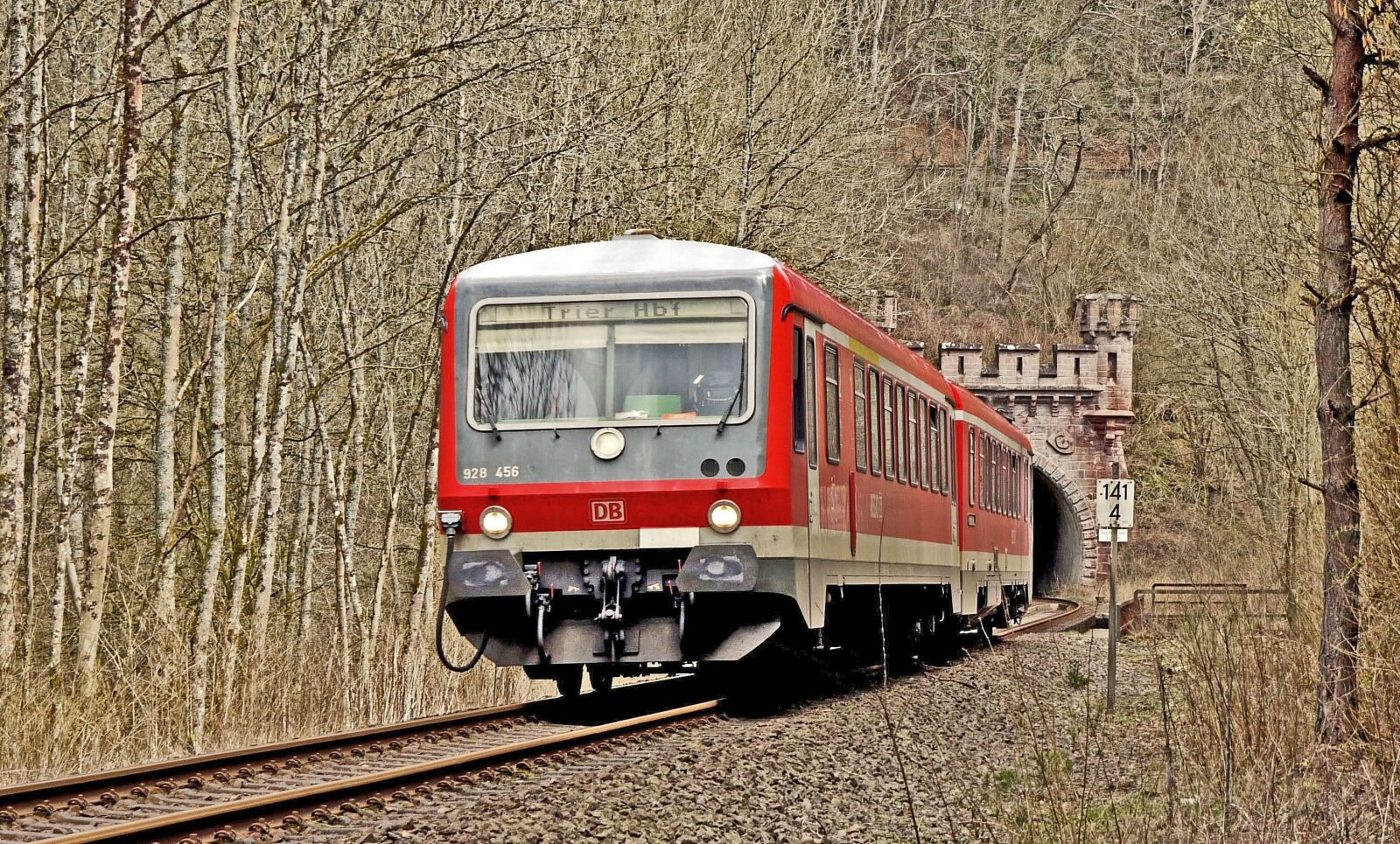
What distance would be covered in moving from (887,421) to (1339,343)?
5347 mm

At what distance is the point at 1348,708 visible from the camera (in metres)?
9.66

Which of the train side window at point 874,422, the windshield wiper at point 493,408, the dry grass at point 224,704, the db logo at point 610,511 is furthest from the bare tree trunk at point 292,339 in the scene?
the train side window at point 874,422

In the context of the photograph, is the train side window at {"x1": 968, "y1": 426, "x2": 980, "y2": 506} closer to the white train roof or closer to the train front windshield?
the white train roof

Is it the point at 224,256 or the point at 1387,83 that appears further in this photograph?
the point at 224,256

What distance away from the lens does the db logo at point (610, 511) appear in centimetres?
1204

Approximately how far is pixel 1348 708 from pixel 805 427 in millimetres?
4119

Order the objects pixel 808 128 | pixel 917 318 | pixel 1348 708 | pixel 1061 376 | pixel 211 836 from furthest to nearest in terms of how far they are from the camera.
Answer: pixel 917 318 < pixel 1061 376 < pixel 808 128 < pixel 1348 708 < pixel 211 836

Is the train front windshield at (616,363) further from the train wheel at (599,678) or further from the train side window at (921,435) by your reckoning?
the train side window at (921,435)

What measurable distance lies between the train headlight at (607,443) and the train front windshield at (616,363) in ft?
0.27

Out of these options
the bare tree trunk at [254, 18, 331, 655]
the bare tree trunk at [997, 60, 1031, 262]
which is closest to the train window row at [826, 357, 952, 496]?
the bare tree trunk at [254, 18, 331, 655]

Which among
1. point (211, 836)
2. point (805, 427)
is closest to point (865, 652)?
point (805, 427)

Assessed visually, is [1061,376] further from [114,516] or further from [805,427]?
[805,427]

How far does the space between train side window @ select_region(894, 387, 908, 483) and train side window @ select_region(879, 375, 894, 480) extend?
0.57 feet

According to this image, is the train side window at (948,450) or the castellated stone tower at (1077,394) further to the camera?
the castellated stone tower at (1077,394)
